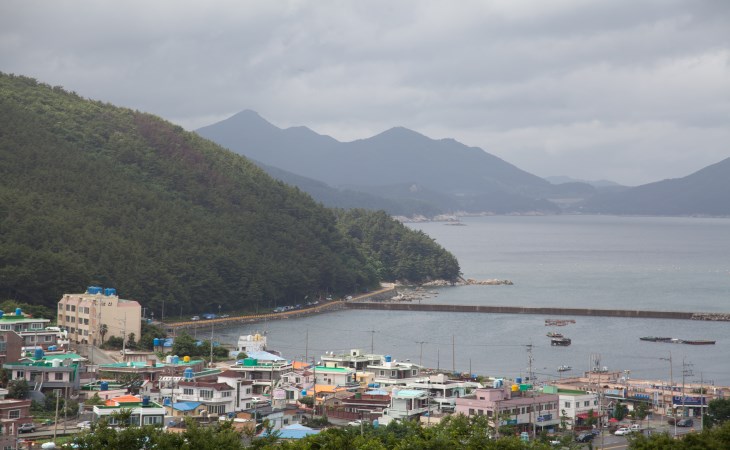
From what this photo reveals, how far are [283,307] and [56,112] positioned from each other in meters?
23.4

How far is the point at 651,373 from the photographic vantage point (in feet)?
109

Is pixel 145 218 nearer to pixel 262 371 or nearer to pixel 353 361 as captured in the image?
pixel 353 361

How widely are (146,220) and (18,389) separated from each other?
106 ft

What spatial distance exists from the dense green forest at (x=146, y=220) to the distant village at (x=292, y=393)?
14.7 meters

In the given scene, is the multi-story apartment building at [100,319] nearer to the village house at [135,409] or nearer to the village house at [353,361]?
the village house at [353,361]

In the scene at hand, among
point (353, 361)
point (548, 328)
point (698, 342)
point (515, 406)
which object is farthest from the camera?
point (548, 328)

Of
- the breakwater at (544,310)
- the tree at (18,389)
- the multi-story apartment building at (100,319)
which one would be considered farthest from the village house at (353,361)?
the breakwater at (544,310)

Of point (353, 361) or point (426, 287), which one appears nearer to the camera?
point (353, 361)

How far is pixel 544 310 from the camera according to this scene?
50.5m

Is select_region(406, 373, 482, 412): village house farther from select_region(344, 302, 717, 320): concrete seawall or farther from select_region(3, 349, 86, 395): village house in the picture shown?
select_region(344, 302, 717, 320): concrete seawall

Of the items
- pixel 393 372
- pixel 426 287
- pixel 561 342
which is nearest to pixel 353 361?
pixel 393 372

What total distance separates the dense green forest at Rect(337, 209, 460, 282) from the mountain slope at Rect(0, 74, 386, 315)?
4330 mm

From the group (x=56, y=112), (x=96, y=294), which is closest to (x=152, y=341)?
(x=96, y=294)

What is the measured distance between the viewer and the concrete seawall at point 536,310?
48.9 m
